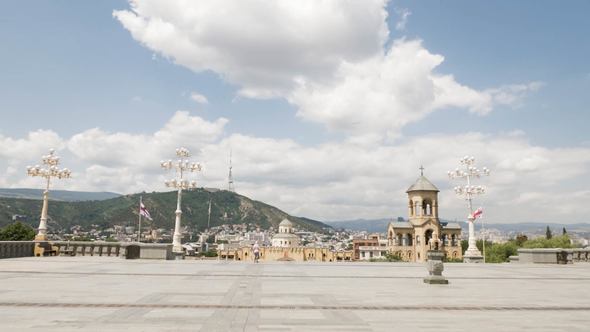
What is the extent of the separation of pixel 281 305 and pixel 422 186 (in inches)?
2813

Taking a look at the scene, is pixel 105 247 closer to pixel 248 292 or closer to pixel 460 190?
pixel 248 292

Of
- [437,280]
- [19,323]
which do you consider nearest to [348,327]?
[19,323]

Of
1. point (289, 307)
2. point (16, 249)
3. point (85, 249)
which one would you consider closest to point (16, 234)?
point (85, 249)

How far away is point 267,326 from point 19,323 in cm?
520

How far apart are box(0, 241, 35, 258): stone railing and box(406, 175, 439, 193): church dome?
63569mm

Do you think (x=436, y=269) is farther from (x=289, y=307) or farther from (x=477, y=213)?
(x=477, y=213)

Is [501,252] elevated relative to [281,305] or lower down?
lower down

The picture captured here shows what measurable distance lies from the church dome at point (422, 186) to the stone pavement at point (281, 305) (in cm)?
6201

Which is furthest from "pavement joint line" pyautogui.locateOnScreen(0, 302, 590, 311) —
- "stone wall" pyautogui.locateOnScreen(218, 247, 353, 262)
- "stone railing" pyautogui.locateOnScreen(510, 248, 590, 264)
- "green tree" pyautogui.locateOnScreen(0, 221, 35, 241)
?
"stone wall" pyautogui.locateOnScreen(218, 247, 353, 262)

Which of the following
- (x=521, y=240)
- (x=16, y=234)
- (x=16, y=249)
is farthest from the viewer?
(x=521, y=240)

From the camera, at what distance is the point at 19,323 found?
341 inches

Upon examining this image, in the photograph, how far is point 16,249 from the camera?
30.8 m

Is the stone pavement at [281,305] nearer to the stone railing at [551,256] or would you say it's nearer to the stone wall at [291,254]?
the stone railing at [551,256]

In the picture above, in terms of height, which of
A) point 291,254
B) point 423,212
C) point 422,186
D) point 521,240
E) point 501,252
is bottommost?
point 291,254
